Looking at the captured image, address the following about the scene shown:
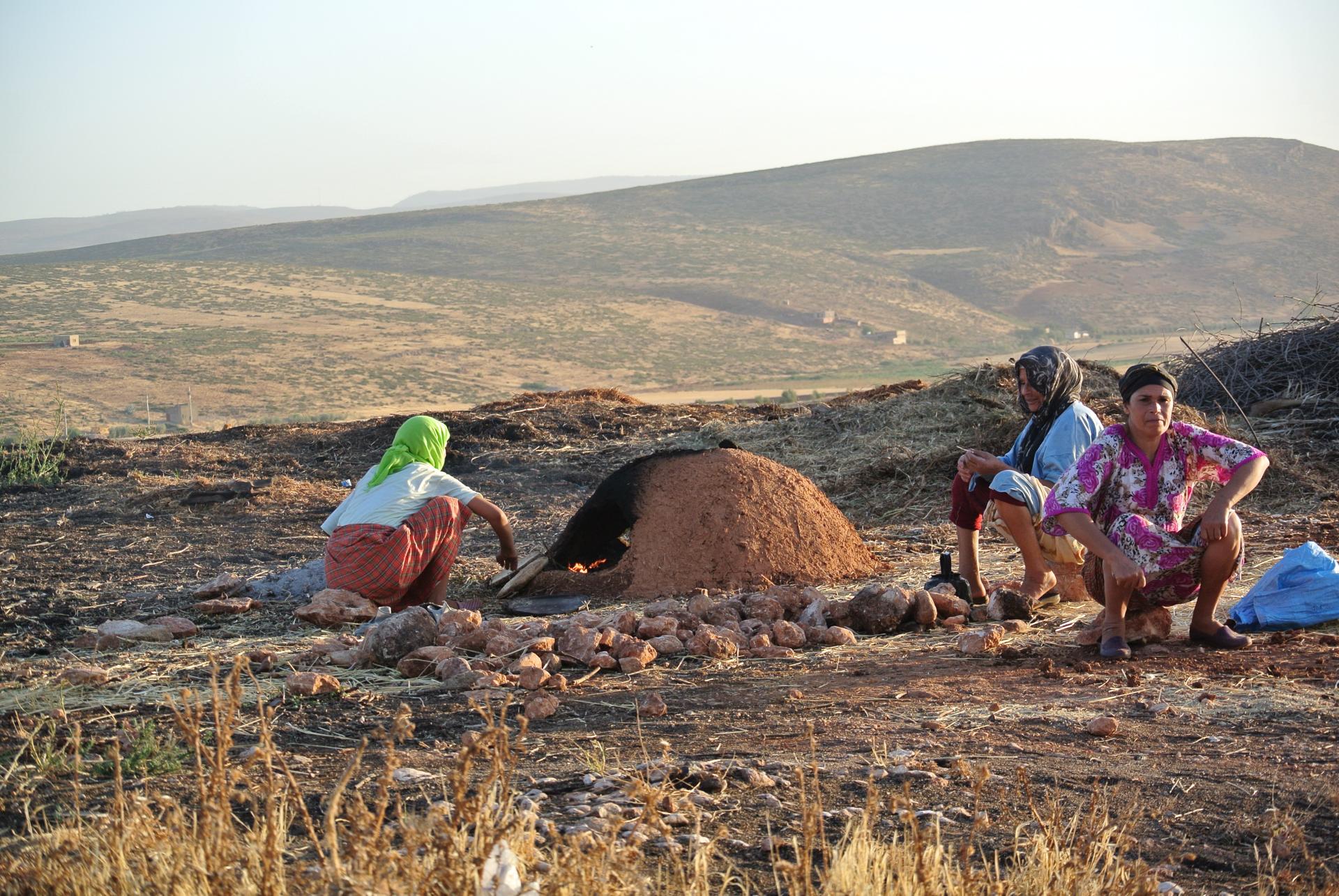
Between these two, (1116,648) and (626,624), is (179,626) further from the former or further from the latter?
(1116,648)

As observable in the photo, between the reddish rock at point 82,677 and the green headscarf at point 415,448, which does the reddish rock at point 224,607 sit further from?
the reddish rock at point 82,677

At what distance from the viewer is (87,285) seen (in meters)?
43.6

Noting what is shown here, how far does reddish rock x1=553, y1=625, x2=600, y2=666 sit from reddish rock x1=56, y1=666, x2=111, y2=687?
1693mm

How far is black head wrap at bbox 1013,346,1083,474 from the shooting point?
222 inches

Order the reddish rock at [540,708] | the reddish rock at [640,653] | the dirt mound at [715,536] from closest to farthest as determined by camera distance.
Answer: the reddish rock at [540,708] < the reddish rock at [640,653] < the dirt mound at [715,536]

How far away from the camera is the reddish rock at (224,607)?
20.5ft

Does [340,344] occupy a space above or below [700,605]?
above

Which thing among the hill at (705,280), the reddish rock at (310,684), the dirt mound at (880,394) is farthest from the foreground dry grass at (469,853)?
the hill at (705,280)

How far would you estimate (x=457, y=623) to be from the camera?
513 centimetres

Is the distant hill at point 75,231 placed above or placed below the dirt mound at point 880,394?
above

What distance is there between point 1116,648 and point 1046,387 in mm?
1465

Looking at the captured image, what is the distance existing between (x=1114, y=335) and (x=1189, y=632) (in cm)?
4401

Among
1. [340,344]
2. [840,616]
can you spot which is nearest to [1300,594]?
[840,616]

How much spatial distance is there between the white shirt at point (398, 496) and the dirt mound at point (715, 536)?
86cm
